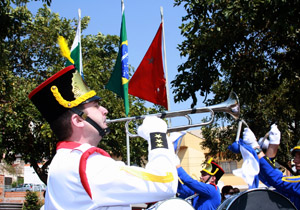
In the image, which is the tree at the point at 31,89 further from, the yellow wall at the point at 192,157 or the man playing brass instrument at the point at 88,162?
the yellow wall at the point at 192,157

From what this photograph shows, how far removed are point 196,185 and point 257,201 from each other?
2239 millimetres

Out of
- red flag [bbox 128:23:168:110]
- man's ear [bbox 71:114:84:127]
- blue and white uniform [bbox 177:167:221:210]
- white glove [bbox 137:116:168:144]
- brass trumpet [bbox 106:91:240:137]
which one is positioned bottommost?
blue and white uniform [bbox 177:167:221:210]

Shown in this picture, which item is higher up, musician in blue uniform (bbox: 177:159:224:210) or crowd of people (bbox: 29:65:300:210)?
crowd of people (bbox: 29:65:300:210)

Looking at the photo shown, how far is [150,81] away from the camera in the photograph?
8.59 m

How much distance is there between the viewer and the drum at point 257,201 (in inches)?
150

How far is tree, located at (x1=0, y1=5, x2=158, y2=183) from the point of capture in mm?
16516

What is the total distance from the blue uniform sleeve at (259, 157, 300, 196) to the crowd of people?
7.48 feet

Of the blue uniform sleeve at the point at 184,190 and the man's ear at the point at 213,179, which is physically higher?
the man's ear at the point at 213,179

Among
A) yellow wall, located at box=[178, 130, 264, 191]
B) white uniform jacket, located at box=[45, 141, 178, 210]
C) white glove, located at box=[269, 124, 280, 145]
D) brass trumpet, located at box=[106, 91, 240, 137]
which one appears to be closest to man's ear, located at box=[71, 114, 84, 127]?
white uniform jacket, located at box=[45, 141, 178, 210]

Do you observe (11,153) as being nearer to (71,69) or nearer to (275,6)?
(275,6)

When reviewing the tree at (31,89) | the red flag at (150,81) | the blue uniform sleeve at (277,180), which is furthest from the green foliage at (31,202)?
the blue uniform sleeve at (277,180)

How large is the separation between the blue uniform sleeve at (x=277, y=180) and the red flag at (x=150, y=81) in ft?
13.2

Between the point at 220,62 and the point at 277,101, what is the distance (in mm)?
9434

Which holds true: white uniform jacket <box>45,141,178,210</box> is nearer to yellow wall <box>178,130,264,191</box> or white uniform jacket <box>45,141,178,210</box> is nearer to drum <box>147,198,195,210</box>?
drum <box>147,198,195,210</box>
